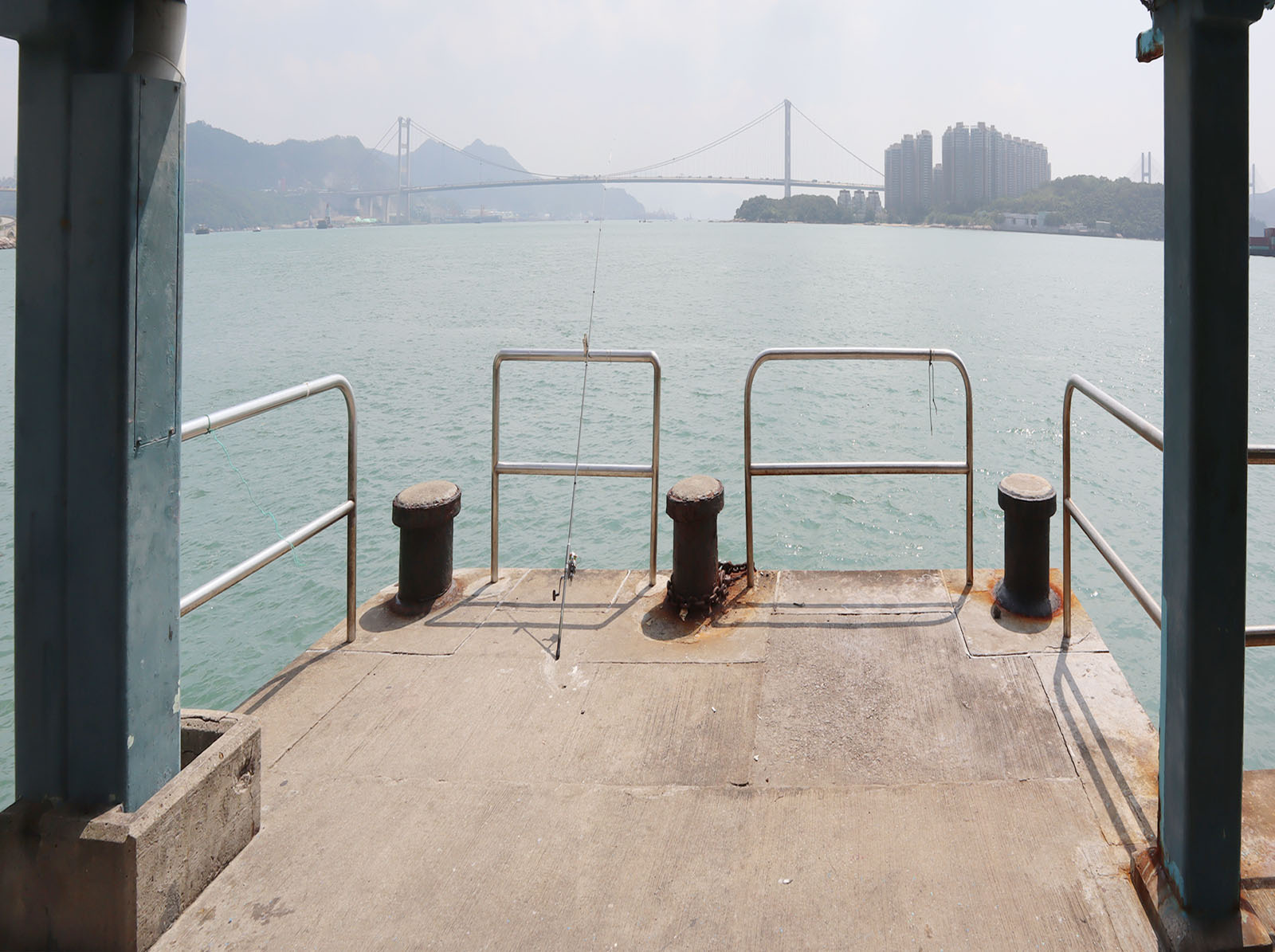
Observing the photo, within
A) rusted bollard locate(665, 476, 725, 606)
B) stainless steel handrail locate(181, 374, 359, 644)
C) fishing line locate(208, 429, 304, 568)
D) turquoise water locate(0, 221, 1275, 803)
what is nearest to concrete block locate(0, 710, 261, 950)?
stainless steel handrail locate(181, 374, 359, 644)

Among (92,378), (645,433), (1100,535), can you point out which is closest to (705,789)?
(1100,535)

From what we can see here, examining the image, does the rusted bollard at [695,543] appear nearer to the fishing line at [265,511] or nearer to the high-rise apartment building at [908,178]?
the fishing line at [265,511]

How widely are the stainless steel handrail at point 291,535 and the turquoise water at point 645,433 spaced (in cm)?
366

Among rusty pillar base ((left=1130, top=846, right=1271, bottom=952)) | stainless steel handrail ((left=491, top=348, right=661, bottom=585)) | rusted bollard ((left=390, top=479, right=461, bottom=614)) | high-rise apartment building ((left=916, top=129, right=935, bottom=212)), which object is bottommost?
rusty pillar base ((left=1130, top=846, right=1271, bottom=952))

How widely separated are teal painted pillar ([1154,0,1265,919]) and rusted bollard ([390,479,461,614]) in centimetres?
310

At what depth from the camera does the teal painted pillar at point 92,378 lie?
2.00m

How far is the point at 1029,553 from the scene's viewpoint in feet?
13.3

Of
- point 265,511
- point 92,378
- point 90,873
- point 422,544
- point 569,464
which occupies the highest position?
point 92,378

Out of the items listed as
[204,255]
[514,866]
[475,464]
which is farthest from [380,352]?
[204,255]

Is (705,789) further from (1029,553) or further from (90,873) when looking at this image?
(1029,553)

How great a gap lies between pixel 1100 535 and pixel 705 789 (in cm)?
188

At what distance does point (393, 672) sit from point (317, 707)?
360mm

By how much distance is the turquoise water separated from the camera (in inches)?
374

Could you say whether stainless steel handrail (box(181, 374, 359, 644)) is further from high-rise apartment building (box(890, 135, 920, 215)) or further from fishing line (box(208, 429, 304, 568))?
high-rise apartment building (box(890, 135, 920, 215))
